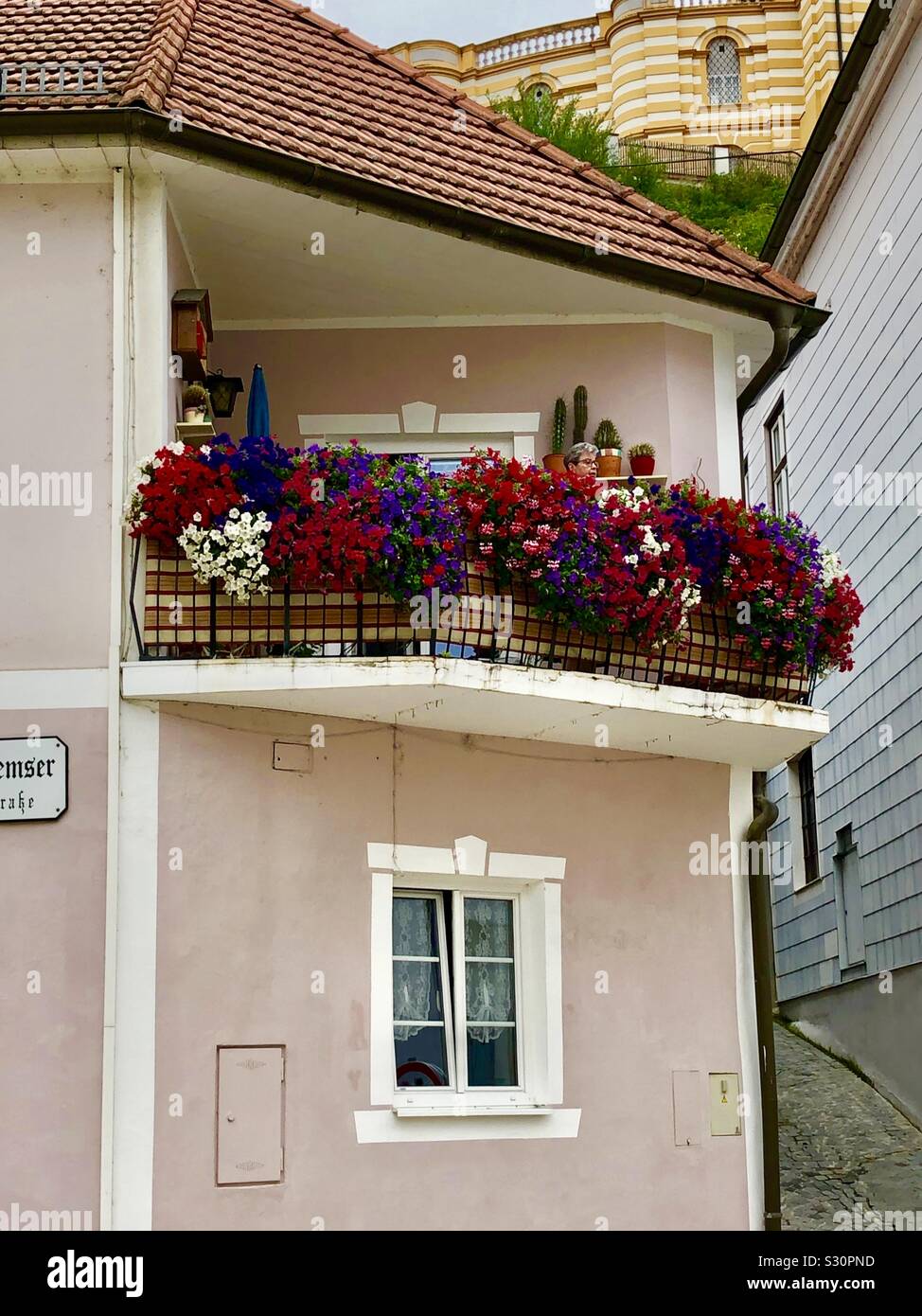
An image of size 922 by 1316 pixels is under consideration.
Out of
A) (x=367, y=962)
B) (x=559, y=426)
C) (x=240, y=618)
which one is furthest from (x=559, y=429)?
(x=367, y=962)

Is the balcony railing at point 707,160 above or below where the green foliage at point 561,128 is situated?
above

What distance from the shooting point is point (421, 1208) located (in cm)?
1058

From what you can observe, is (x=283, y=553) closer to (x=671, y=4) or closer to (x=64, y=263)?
(x=64, y=263)

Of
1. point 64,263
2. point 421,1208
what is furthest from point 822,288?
point 421,1208

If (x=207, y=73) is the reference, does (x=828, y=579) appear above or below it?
below

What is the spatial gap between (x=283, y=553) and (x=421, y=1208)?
3851 mm

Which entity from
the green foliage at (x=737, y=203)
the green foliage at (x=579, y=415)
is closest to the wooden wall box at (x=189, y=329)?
the green foliage at (x=579, y=415)

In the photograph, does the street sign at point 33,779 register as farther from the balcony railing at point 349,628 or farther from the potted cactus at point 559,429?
the potted cactus at point 559,429

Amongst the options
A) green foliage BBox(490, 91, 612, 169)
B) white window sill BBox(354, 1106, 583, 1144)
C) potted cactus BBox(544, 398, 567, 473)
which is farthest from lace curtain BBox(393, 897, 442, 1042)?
green foliage BBox(490, 91, 612, 169)

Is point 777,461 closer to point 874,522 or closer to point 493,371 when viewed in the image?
point 874,522

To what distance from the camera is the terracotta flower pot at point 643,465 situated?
12672 millimetres

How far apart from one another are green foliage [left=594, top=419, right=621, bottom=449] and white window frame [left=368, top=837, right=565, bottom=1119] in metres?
3.04

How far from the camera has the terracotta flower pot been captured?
1267cm

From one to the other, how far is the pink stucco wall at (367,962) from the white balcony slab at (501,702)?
18cm
